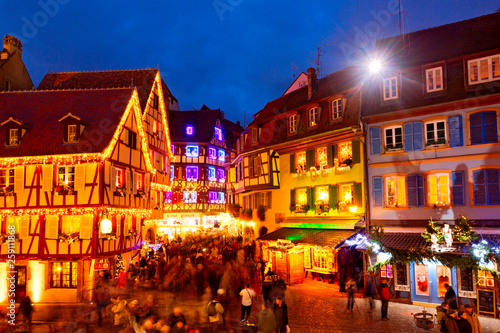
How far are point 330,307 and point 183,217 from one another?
33796 millimetres

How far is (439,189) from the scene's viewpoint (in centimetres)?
1919

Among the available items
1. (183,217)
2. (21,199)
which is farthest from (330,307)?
(183,217)

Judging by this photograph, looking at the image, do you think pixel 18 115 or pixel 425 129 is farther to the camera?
pixel 18 115

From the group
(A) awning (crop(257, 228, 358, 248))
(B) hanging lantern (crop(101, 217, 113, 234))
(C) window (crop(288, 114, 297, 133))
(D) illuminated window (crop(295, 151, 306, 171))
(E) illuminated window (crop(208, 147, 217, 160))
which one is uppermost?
(E) illuminated window (crop(208, 147, 217, 160))

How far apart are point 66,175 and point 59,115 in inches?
169

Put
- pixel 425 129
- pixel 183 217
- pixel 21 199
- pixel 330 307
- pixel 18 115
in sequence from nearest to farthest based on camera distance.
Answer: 1. pixel 330 307
2. pixel 425 129
3. pixel 21 199
4. pixel 18 115
5. pixel 183 217

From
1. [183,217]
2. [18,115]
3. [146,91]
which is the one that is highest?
[146,91]

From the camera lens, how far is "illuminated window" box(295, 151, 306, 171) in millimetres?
26406

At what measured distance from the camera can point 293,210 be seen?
2642 centimetres

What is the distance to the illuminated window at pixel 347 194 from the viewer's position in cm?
2323

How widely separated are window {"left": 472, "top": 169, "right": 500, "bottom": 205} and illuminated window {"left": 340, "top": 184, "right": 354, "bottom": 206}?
6.38m

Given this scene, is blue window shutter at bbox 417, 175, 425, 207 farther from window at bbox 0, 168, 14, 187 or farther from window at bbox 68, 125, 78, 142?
window at bbox 0, 168, 14, 187

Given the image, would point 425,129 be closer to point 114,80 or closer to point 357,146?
point 357,146

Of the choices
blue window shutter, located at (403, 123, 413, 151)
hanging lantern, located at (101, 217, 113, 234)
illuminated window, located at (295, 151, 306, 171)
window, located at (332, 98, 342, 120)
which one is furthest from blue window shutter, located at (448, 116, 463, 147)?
hanging lantern, located at (101, 217, 113, 234)
